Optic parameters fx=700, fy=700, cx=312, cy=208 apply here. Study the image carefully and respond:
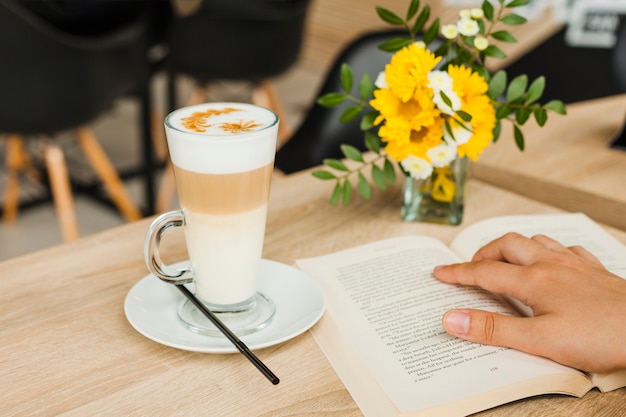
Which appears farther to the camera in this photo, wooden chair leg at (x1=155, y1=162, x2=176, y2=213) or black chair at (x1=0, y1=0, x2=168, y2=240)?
wooden chair leg at (x1=155, y1=162, x2=176, y2=213)

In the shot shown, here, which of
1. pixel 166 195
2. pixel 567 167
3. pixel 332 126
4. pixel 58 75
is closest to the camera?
pixel 567 167

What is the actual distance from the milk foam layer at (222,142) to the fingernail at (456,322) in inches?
8.9

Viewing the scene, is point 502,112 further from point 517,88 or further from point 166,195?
point 166,195

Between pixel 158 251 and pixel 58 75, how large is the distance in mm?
1418

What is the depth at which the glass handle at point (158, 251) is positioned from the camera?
2.13 ft

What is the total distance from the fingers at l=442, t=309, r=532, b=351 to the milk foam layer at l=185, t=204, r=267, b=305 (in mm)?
197

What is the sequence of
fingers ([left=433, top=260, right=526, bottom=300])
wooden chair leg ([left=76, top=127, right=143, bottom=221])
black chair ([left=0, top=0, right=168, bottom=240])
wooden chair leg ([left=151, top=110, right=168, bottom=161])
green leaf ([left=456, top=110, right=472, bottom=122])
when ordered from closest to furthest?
fingers ([left=433, top=260, right=526, bottom=300])
green leaf ([left=456, top=110, right=472, bottom=122])
black chair ([left=0, top=0, right=168, bottom=240])
wooden chair leg ([left=76, top=127, right=143, bottom=221])
wooden chair leg ([left=151, top=110, right=168, bottom=161])

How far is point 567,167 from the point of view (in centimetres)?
116

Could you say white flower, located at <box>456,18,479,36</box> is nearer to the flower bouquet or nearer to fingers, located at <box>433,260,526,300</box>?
the flower bouquet

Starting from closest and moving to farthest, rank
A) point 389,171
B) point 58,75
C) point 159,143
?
1. point 389,171
2. point 58,75
3. point 159,143

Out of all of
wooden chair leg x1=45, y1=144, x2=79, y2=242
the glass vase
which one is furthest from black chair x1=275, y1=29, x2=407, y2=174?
wooden chair leg x1=45, y1=144, x2=79, y2=242

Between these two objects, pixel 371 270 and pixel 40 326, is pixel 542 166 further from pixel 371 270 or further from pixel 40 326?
pixel 40 326

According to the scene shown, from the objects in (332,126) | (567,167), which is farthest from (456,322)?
(332,126)

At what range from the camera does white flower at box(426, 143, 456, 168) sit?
34.2 inches
